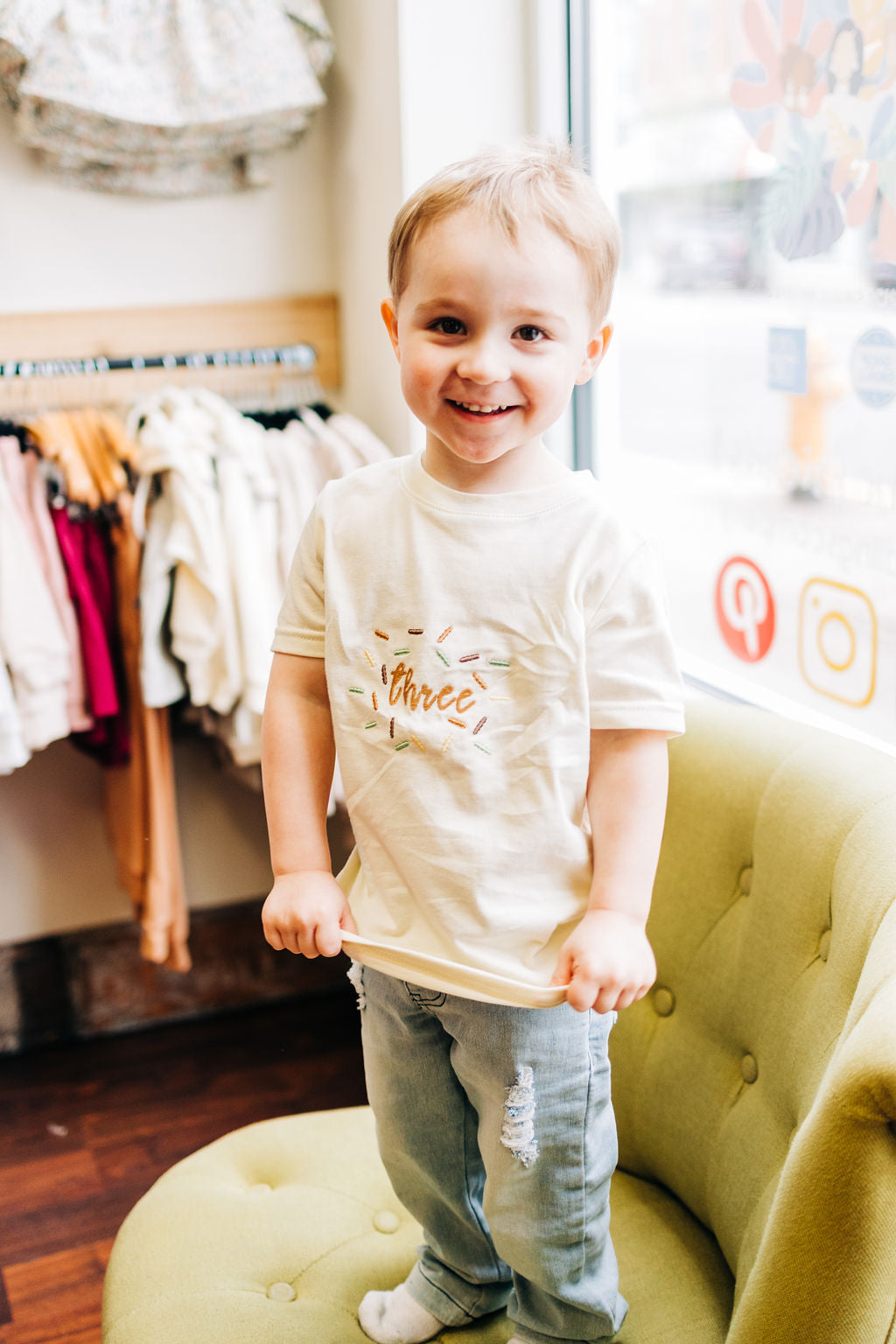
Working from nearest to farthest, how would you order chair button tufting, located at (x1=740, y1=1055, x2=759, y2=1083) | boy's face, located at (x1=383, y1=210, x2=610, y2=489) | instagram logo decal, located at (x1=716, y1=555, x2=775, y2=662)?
boy's face, located at (x1=383, y1=210, x2=610, y2=489)
chair button tufting, located at (x1=740, y1=1055, x2=759, y2=1083)
instagram logo decal, located at (x1=716, y1=555, x2=775, y2=662)

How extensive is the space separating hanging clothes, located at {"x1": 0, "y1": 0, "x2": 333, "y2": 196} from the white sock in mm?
1650

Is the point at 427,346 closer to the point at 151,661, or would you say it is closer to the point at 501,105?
the point at 151,661

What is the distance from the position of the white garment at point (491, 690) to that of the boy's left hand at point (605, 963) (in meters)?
0.04

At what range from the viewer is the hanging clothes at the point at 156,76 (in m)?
1.78

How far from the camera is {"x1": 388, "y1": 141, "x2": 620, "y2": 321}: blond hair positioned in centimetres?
81

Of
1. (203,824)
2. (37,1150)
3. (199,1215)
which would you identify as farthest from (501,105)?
(37,1150)

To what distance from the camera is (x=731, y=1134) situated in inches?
41.2

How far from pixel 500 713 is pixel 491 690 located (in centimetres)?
2

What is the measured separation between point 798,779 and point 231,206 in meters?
1.58

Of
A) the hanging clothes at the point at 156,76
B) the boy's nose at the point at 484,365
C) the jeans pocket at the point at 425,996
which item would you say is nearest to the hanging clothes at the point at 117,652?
the hanging clothes at the point at 156,76

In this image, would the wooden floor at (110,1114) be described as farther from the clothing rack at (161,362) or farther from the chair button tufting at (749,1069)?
the clothing rack at (161,362)

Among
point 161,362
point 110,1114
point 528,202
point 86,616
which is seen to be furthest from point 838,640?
point 110,1114

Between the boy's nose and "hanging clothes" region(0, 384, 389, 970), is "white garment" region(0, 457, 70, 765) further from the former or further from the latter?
the boy's nose

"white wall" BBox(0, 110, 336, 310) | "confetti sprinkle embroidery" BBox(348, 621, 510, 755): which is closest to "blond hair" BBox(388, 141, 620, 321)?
"confetti sprinkle embroidery" BBox(348, 621, 510, 755)
